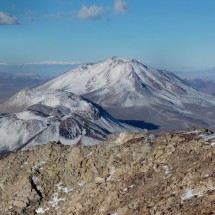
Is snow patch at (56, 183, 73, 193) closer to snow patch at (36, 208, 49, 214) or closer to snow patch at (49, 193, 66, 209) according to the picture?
snow patch at (49, 193, 66, 209)

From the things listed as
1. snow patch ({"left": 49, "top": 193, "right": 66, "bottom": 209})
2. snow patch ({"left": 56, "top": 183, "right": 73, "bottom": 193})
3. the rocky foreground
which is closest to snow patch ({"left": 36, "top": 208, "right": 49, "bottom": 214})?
the rocky foreground

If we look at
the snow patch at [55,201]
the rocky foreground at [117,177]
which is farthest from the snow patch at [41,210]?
the snow patch at [55,201]

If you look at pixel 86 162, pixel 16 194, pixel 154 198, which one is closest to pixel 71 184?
pixel 86 162

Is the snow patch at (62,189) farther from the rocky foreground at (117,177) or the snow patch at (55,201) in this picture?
the snow patch at (55,201)

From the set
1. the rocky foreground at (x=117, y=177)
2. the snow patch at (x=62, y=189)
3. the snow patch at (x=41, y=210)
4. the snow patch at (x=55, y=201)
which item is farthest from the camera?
the snow patch at (x=62, y=189)

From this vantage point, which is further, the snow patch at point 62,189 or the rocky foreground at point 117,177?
the snow patch at point 62,189

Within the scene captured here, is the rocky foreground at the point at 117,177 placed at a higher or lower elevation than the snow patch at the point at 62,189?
higher

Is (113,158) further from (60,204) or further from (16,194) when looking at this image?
(16,194)

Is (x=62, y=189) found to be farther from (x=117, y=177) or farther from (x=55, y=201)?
(x=117, y=177)
